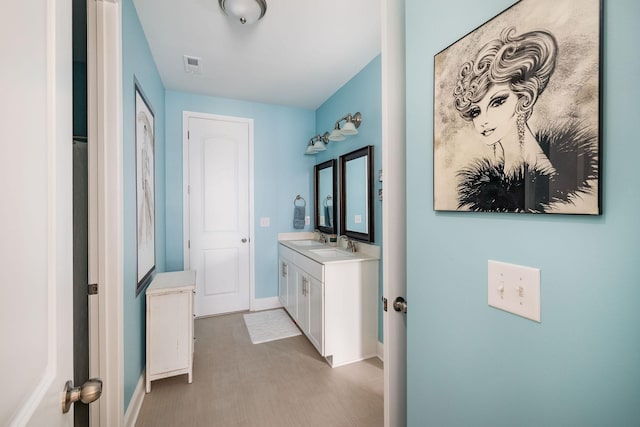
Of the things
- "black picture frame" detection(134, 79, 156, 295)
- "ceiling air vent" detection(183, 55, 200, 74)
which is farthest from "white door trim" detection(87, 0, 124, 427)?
"ceiling air vent" detection(183, 55, 200, 74)

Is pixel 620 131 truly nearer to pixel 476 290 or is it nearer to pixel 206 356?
pixel 476 290

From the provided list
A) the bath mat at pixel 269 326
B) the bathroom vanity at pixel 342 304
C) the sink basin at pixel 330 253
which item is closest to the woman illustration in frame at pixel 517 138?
the bathroom vanity at pixel 342 304

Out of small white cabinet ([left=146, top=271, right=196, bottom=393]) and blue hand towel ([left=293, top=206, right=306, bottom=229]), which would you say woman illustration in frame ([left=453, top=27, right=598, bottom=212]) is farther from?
blue hand towel ([left=293, top=206, right=306, bottom=229])

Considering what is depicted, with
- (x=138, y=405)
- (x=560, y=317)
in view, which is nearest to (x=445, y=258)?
(x=560, y=317)

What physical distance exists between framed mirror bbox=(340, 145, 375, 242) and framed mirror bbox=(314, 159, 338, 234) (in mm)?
191

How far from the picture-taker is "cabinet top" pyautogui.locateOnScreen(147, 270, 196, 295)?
6.46 ft

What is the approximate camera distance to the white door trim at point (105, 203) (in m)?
1.28

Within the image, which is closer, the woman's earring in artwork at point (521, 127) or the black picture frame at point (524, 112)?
the black picture frame at point (524, 112)

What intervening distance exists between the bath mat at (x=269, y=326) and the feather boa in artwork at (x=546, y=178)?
250 cm

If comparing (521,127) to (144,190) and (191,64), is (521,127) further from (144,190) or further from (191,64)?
(191,64)

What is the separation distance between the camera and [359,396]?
1912 millimetres

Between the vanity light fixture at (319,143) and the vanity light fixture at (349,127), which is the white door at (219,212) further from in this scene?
the vanity light fixture at (349,127)

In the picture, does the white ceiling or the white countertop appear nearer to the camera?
Answer: the white ceiling

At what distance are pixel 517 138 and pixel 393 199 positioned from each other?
501 millimetres
